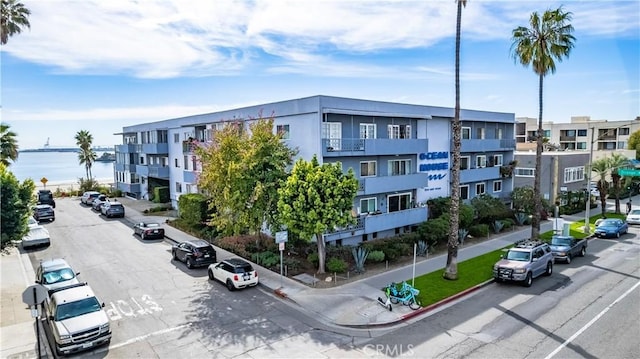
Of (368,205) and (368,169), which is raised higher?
(368,169)

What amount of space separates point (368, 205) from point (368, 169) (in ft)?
8.20

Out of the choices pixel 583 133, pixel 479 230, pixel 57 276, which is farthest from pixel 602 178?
pixel 57 276

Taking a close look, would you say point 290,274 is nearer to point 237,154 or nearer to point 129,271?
point 237,154

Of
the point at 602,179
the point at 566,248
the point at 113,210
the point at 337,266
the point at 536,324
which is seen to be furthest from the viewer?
the point at 602,179

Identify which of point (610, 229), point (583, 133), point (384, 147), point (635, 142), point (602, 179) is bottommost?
point (610, 229)

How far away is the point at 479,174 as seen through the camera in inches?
1400

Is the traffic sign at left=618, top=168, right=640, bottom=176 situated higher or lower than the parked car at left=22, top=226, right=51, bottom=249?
higher

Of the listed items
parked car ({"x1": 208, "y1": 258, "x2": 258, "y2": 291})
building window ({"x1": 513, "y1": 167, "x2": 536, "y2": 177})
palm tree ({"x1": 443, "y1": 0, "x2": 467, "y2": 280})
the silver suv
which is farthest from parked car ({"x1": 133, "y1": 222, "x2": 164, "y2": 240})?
building window ({"x1": 513, "y1": 167, "x2": 536, "y2": 177})

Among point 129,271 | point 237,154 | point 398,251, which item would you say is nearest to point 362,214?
point 398,251

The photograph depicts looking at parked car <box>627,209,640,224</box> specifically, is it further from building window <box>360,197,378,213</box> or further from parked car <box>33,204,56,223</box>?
parked car <box>33,204,56,223</box>

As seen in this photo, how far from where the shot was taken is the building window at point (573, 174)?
4366 centimetres

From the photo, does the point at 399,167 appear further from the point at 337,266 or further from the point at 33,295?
the point at 33,295

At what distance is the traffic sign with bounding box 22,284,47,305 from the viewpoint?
1199 cm

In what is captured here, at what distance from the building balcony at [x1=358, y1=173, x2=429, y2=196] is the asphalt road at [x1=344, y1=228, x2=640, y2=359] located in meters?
9.17
